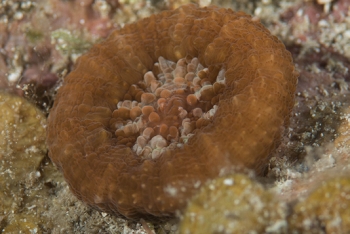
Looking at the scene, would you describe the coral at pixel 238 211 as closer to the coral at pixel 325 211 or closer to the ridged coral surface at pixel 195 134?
the coral at pixel 325 211

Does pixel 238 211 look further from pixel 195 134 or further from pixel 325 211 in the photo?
pixel 195 134

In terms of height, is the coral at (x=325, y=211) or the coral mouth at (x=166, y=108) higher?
the coral at (x=325, y=211)

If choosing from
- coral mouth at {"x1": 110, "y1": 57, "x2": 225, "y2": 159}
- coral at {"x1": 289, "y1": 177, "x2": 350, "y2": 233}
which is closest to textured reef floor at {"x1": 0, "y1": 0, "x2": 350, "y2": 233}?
coral at {"x1": 289, "y1": 177, "x2": 350, "y2": 233}

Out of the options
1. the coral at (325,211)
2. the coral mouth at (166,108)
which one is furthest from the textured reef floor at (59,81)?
the coral mouth at (166,108)

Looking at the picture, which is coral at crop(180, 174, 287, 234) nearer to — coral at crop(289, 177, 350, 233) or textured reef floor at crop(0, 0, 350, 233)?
coral at crop(289, 177, 350, 233)

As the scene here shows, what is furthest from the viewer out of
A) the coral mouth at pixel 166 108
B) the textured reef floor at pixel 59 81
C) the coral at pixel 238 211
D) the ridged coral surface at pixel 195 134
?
the textured reef floor at pixel 59 81

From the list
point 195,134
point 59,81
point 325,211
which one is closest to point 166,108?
point 195,134
